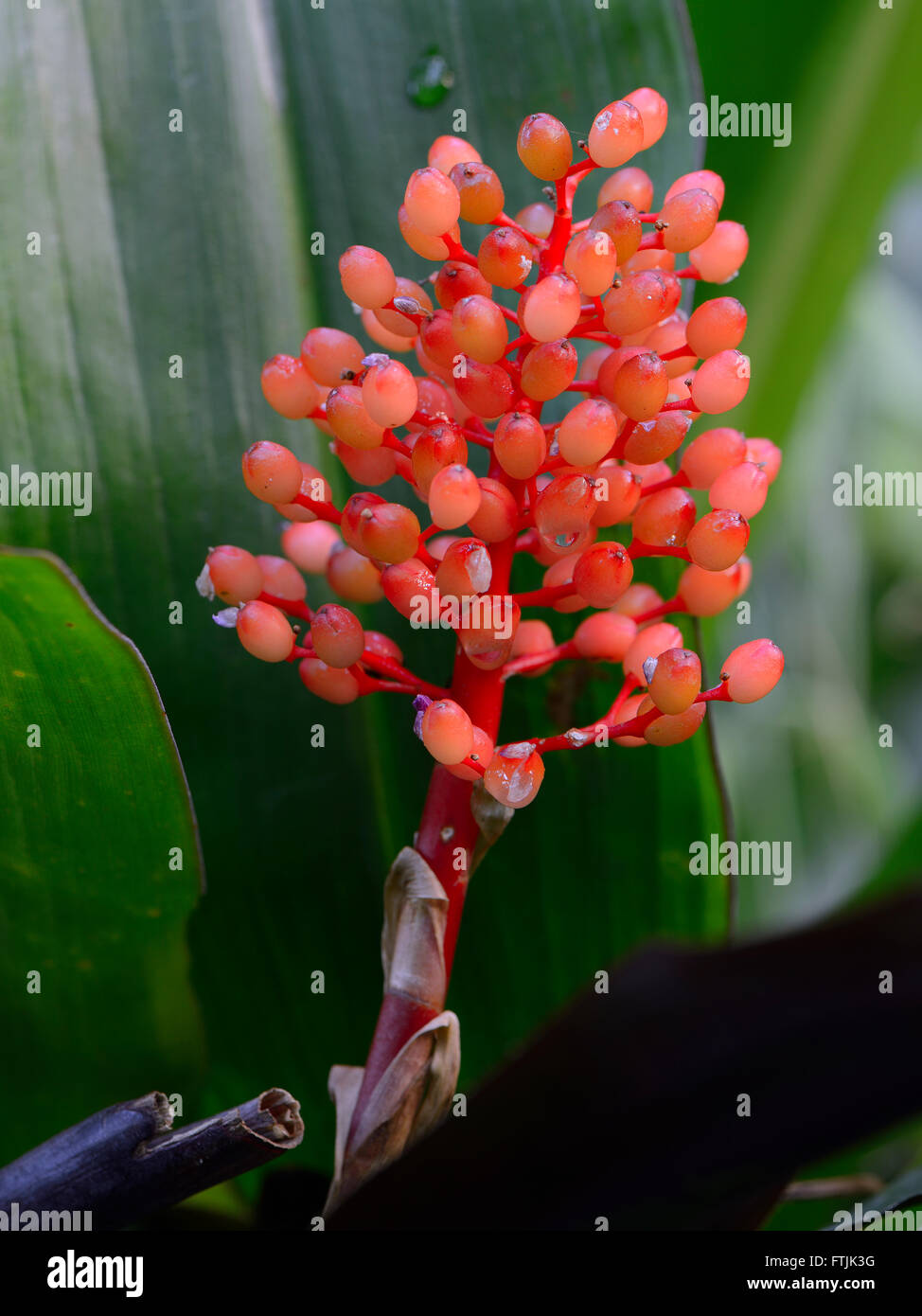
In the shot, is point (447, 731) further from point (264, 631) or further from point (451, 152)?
point (451, 152)

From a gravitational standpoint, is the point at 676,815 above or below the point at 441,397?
below

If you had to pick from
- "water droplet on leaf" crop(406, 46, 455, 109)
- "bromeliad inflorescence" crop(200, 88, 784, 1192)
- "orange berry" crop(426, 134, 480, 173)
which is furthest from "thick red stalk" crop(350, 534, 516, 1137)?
"water droplet on leaf" crop(406, 46, 455, 109)

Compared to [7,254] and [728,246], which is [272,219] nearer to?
[7,254]

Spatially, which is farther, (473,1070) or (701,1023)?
(473,1070)

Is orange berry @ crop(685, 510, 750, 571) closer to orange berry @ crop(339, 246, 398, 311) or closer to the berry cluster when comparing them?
the berry cluster

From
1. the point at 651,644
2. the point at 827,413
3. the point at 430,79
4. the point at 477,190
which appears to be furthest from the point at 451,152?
the point at 827,413

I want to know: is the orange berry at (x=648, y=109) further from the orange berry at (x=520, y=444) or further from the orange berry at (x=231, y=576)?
the orange berry at (x=231, y=576)

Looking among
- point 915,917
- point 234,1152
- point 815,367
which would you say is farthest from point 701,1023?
point 815,367
